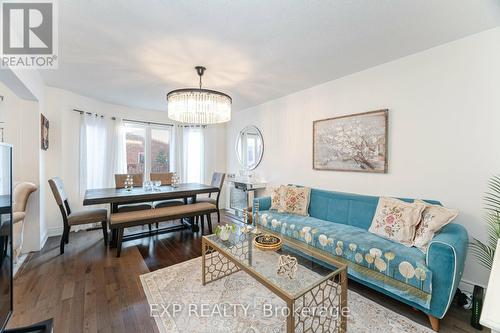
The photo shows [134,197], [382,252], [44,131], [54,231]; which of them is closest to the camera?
[382,252]

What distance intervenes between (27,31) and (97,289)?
8.10 feet

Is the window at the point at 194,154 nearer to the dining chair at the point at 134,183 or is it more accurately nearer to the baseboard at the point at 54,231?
the dining chair at the point at 134,183

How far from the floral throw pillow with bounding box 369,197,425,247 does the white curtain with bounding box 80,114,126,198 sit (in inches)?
178

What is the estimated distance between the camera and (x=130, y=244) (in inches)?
123

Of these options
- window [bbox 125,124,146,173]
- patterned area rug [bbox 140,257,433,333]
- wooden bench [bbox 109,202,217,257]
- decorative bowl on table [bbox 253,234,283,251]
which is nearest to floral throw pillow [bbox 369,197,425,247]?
patterned area rug [bbox 140,257,433,333]

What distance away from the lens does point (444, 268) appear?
1.54m

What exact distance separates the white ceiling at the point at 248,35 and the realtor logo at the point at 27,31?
0.32ft

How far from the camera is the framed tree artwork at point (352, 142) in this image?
102 inches

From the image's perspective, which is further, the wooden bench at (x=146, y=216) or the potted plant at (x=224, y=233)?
the wooden bench at (x=146, y=216)

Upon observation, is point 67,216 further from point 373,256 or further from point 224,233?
point 373,256

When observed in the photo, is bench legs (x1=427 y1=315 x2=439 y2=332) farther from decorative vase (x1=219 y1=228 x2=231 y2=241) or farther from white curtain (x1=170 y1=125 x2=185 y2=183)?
white curtain (x1=170 y1=125 x2=185 y2=183)

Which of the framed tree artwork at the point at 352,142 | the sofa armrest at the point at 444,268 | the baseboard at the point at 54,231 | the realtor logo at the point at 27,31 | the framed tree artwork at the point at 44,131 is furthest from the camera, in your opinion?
the baseboard at the point at 54,231

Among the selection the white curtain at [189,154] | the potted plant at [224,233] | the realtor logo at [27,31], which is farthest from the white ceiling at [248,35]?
the white curtain at [189,154]

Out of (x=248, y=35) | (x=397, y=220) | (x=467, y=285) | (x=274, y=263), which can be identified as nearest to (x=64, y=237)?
(x=274, y=263)
